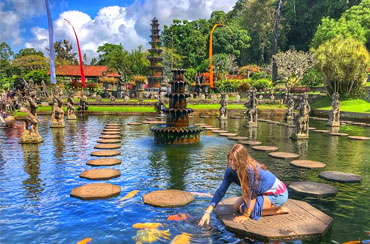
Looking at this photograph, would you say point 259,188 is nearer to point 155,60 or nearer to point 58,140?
point 58,140

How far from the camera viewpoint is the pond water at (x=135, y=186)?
215 inches

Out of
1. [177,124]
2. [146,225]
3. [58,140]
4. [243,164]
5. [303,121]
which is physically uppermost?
[243,164]

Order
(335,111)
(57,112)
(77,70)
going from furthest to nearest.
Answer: (77,70)
(335,111)
(57,112)

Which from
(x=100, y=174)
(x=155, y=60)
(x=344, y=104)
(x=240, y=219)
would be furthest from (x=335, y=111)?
(x=155, y=60)

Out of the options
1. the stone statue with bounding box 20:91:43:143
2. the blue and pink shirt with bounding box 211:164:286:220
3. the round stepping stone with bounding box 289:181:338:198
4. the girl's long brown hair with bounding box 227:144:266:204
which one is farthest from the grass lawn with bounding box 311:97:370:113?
the girl's long brown hair with bounding box 227:144:266:204

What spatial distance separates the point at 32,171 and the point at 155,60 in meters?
61.9

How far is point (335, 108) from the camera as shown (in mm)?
22875

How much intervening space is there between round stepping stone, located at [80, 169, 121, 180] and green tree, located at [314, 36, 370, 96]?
3525cm

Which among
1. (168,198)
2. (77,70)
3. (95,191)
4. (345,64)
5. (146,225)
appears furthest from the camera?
(77,70)

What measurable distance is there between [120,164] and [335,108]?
18.7 m

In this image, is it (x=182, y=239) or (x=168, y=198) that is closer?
(x=182, y=239)

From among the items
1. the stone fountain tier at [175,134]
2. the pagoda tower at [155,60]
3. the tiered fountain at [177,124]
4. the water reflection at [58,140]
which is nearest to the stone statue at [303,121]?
the tiered fountain at [177,124]

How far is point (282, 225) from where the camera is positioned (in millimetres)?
5297

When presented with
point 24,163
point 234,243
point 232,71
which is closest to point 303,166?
point 234,243
